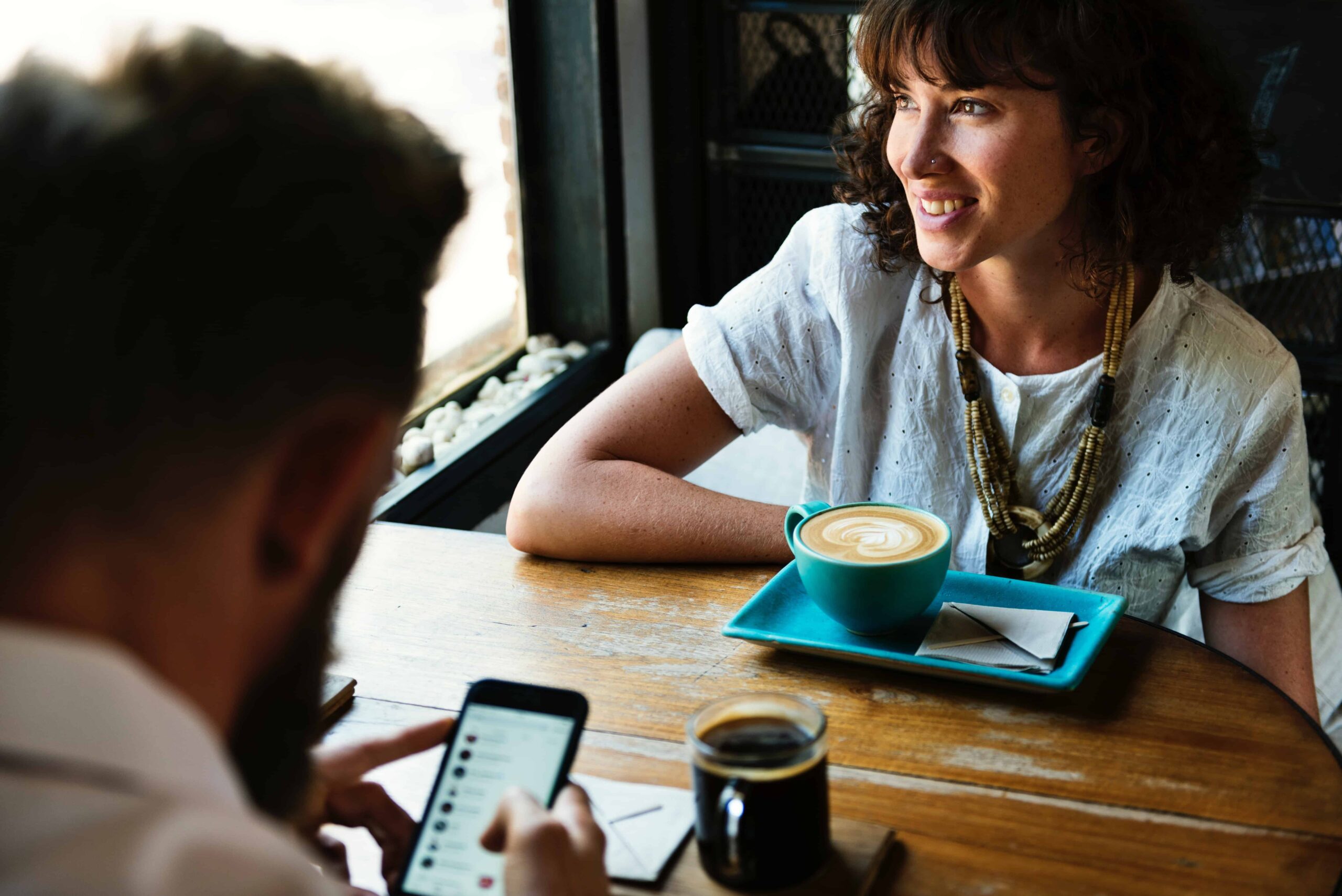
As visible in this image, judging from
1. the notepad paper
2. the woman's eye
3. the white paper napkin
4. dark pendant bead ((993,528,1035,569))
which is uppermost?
the woman's eye

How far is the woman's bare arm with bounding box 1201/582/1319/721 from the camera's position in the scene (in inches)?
56.2

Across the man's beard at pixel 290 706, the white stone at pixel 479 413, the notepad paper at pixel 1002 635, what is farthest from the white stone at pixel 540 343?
the man's beard at pixel 290 706

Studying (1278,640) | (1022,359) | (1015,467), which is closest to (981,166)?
(1022,359)

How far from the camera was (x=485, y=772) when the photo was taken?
882mm

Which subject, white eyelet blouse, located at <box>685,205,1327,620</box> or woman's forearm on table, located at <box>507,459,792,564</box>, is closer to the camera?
woman's forearm on table, located at <box>507,459,792,564</box>

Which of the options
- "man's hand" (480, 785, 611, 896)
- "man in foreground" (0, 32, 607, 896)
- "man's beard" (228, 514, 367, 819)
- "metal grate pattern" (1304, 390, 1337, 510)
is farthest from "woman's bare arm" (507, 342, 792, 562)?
"metal grate pattern" (1304, 390, 1337, 510)

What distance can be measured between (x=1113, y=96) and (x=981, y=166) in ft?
0.59

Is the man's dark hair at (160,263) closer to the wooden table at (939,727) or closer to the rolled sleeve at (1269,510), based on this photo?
the wooden table at (939,727)

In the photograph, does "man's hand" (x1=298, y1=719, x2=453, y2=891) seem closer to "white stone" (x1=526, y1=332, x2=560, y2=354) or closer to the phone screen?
the phone screen

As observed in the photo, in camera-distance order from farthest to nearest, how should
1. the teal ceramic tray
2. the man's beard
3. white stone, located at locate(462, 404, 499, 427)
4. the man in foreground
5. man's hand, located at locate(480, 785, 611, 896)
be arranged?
white stone, located at locate(462, 404, 499, 427), the teal ceramic tray, man's hand, located at locate(480, 785, 611, 896), the man's beard, the man in foreground

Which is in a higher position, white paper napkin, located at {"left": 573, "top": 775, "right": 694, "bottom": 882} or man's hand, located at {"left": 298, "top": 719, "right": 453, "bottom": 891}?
man's hand, located at {"left": 298, "top": 719, "right": 453, "bottom": 891}

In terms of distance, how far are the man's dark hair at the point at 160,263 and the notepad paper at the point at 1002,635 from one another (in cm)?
79

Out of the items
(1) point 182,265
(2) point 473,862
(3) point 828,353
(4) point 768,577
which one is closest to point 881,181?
(3) point 828,353

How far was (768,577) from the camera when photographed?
54.1 inches
